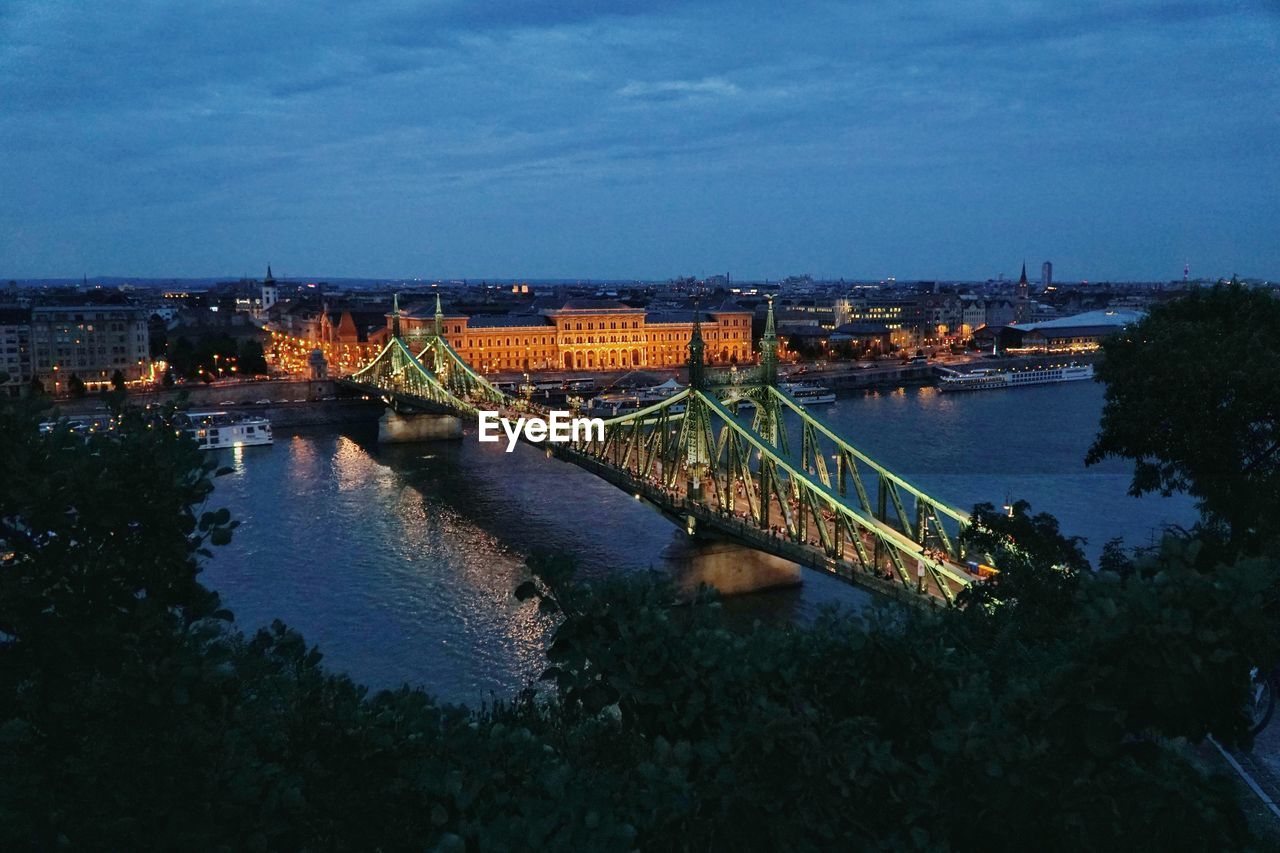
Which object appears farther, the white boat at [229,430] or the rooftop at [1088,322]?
the rooftop at [1088,322]

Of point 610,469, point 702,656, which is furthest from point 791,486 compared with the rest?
point 702,656

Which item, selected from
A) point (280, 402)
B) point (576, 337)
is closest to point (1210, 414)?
point (280, 402)

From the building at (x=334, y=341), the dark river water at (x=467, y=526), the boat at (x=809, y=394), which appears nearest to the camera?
the dark river water at (x=467, y=526)

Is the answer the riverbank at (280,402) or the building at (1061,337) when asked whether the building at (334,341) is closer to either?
the riverbank at (280,402)

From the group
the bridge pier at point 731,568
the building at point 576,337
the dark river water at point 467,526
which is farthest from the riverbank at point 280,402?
the bridge pier at point 731,568

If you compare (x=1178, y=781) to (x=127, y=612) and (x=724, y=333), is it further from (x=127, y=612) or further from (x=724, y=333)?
(x=724, y=333)

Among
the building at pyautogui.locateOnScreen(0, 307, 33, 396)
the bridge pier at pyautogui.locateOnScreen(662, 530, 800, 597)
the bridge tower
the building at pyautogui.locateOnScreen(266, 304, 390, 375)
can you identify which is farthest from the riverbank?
the bridge pier at pyautogui.locateOnScreen(662, 530, 800, 597)

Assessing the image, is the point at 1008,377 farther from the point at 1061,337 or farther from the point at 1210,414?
the point at 1210,414
